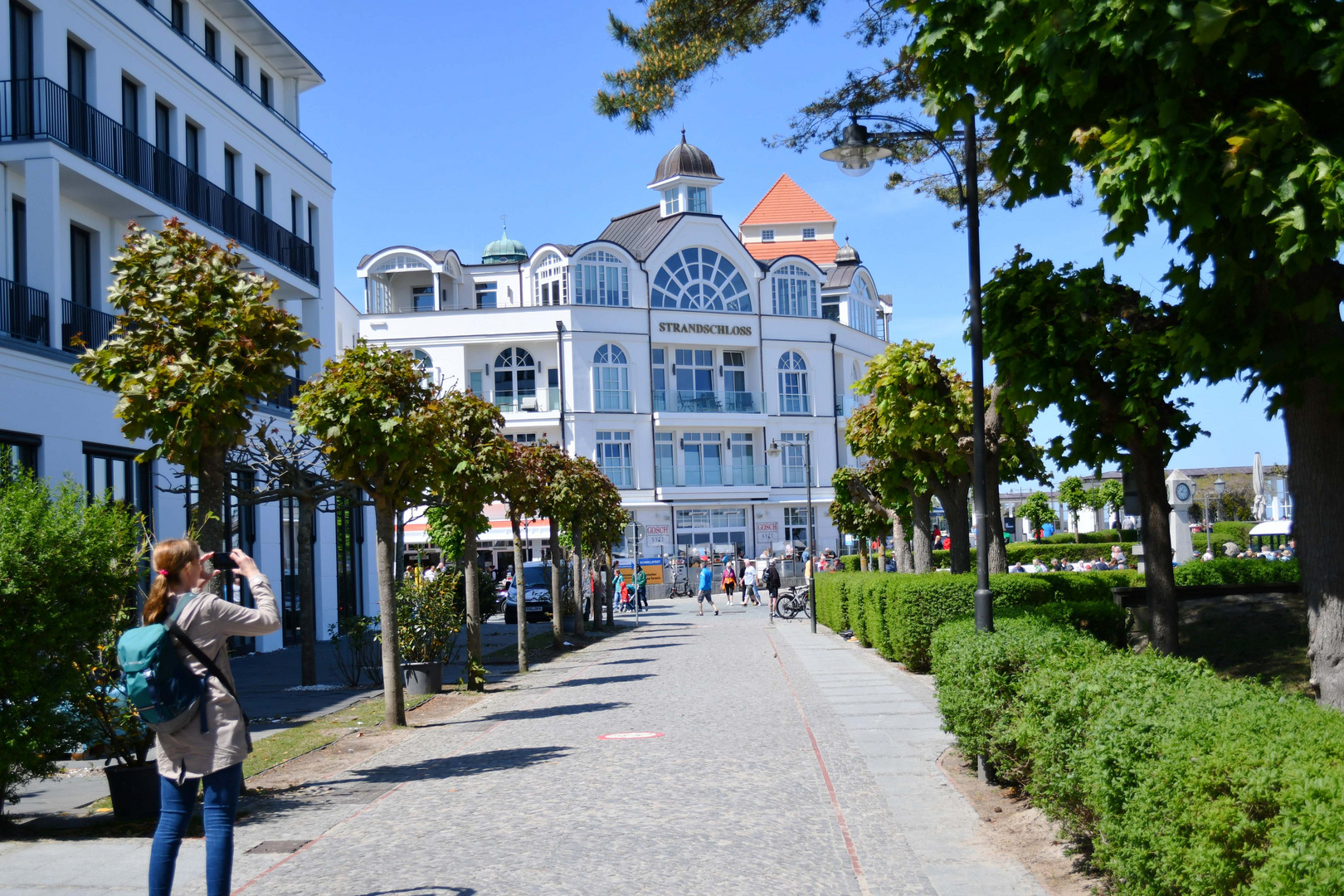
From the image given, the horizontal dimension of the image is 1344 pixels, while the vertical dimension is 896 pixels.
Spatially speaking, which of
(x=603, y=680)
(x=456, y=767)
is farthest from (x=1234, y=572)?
(x=456, y=767)

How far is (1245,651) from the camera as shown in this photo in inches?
509

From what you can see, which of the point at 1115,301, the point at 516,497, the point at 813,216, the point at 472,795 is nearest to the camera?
the point at 472,795

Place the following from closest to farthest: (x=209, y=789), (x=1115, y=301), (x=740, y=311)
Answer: (x=209, y=789)
(x=1115, y=301)
(x=740, y=311)

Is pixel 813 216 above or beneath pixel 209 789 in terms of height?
above

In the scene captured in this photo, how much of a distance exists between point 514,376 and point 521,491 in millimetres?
38883

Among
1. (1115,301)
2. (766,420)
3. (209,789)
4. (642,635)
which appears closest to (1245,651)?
(1115,301)

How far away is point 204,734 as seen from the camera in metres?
5.89

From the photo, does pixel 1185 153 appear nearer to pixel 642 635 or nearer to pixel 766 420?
pixel 642 635

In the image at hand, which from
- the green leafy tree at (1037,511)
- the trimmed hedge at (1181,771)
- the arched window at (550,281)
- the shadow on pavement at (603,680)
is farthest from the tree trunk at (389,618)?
the green leafy tree at (1037,511)

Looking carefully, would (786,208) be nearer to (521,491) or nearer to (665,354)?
(665,354)

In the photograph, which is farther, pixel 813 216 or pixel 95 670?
pixel 813 216

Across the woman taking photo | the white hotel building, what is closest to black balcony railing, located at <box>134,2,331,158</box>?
the woman taking photo

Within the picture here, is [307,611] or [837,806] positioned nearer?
[837,806]

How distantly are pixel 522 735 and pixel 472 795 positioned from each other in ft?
12.2
